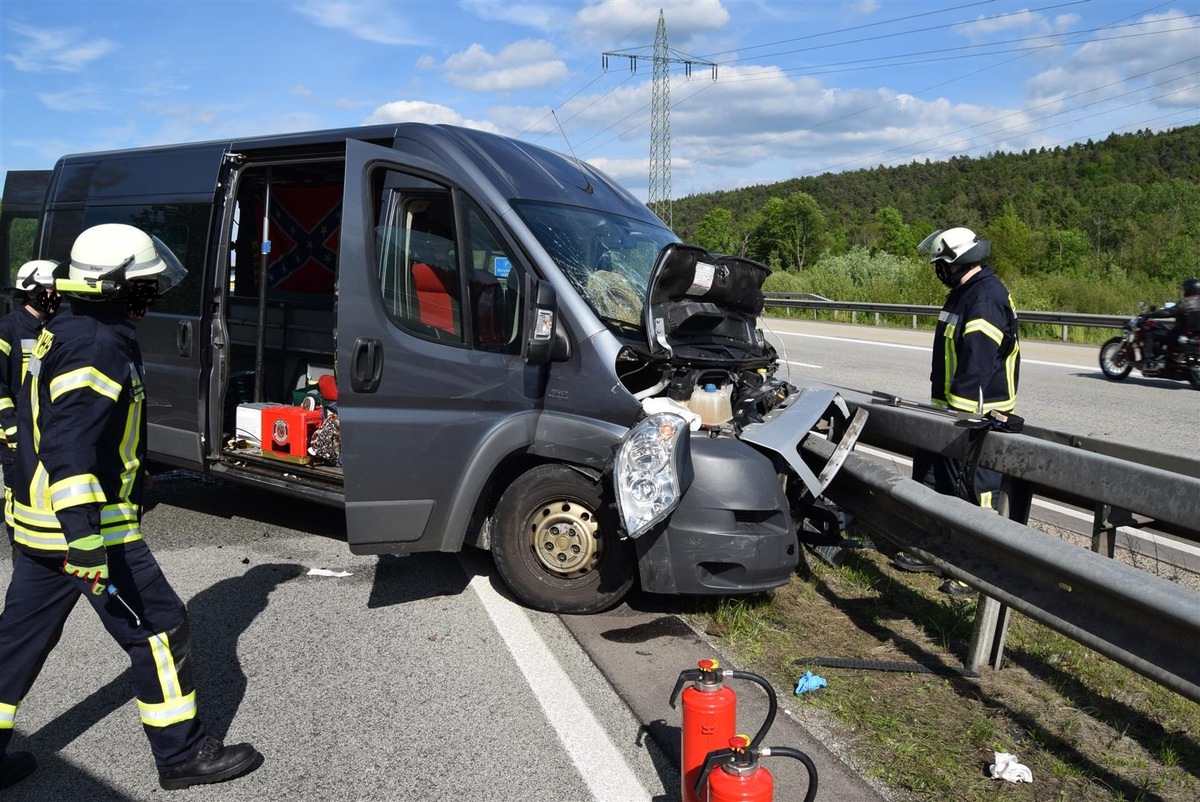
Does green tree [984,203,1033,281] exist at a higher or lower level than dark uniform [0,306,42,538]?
higher

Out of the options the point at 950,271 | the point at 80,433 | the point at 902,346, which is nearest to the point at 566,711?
the point at 80,433

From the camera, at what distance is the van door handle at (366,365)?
508cm

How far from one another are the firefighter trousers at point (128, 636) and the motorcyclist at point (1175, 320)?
13.5 meters

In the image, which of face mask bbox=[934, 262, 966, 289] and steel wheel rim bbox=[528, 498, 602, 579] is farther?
face mask bbox=[934, 262, 966, 289]

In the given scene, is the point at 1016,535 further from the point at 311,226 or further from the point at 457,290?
the point at 311,226

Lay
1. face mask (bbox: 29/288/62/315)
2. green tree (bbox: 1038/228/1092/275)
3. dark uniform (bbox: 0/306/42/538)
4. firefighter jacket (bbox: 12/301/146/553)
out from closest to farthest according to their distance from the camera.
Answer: firefighter jacket (bbox: 12/301/146/553), face mask (bbox: 29/288/62/315), dark uniform (bbox: 0/306/42/538), green tree (bbox: 1038/228/1092/275)

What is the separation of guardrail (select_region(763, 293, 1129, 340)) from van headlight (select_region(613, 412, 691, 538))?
31.9 ft

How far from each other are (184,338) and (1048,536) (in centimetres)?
525

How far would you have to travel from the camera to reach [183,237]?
258 inches

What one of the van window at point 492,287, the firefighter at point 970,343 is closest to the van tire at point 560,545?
the van window at point 492,287

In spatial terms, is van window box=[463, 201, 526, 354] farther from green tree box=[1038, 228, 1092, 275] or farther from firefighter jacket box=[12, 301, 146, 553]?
green tree box=[1038, 228, 1092, 275]

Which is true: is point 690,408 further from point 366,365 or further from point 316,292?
point 316,292

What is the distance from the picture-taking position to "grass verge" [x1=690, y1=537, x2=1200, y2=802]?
10.9 ft

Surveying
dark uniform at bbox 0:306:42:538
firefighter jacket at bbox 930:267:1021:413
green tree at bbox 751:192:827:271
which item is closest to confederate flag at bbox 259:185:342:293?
dark uniform at bbox 0:306:42:538
